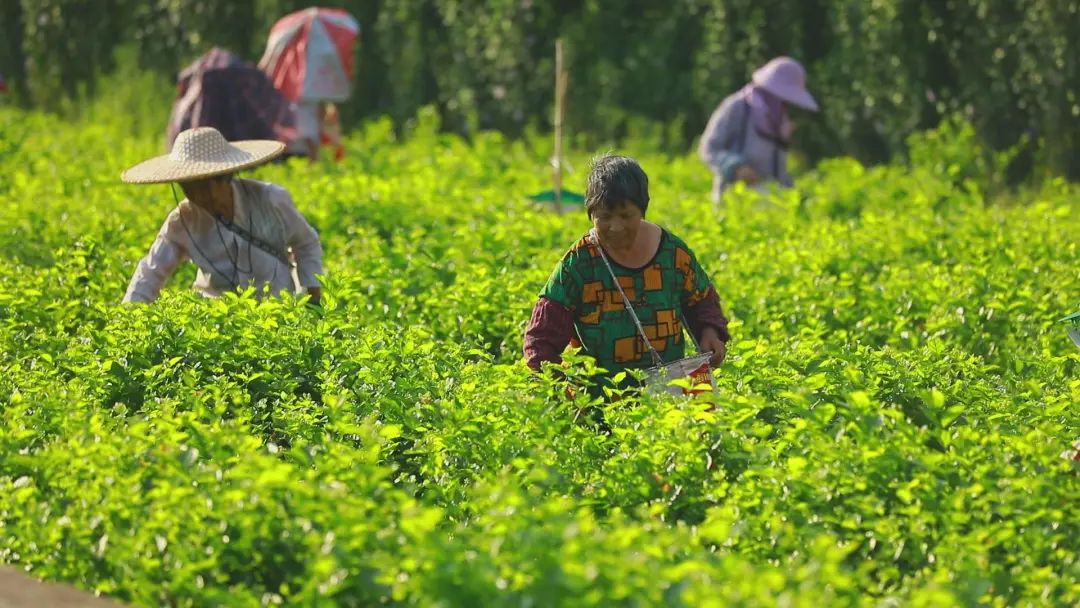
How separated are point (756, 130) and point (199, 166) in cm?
529

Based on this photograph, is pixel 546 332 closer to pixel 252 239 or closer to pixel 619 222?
pixel 619 222

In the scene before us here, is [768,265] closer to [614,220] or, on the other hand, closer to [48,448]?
[614,220]

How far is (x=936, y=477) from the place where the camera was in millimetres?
4973

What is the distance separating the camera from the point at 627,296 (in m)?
5.98

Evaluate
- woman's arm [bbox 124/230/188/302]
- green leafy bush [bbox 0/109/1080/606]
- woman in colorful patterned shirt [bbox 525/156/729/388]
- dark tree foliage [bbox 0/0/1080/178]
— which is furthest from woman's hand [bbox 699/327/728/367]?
dark tree foliage [bbox 0/0/1080/178]

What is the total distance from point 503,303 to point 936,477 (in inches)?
122

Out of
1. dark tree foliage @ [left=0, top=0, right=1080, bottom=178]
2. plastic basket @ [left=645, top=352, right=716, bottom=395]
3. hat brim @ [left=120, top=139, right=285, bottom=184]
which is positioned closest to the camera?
plastic basket @ [left=645, top=352, right=716, bottom=395]

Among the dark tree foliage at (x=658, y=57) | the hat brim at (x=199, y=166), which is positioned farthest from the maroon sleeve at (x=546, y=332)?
the dark tree foliage at (x=658, y=57)

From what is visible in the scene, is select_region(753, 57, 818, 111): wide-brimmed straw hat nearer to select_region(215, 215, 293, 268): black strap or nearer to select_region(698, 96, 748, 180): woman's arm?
select_region(698, 96, 748, 180): woman's arm

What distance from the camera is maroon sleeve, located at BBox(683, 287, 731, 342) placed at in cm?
616

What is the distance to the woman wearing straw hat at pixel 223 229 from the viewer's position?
24.1ft

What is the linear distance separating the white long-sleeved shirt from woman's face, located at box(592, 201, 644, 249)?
1.98 meters

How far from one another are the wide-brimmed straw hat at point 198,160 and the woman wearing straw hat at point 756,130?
4.71 metres

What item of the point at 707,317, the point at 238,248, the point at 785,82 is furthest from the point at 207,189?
the point at 785,82
